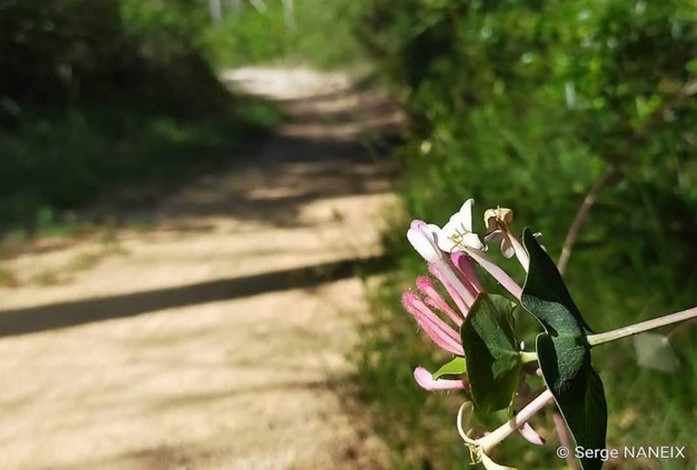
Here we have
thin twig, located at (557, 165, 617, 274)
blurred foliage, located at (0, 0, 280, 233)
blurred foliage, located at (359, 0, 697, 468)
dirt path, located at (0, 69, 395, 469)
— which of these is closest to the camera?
thin twig, located at (557, 165, 617, 274)

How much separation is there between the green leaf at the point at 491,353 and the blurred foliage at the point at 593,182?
1.37 metres

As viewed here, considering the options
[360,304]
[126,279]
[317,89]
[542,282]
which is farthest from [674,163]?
[317,89]

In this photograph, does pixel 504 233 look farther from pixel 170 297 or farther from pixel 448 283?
pixel 170 297

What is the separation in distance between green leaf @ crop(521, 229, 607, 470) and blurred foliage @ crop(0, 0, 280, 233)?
6.82 metres

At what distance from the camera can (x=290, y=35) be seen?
75.2ft

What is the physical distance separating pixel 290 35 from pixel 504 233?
22.5 m

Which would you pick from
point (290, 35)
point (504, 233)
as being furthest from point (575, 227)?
point (290, 35)

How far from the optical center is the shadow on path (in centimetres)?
516

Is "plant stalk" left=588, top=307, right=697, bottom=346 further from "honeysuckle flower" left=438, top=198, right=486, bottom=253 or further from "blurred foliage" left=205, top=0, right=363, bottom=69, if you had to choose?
"blurred foliage" left=205, top=0, right=363, bottom=69

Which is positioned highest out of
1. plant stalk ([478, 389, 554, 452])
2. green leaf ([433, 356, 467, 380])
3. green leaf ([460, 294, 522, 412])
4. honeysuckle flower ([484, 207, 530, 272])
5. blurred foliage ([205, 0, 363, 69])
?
honeysuckle flower ([484, 207, 530, 272])

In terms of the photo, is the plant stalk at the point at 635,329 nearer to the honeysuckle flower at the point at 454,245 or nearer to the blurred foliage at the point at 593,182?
the honeysuckle flower at the point at 454,245

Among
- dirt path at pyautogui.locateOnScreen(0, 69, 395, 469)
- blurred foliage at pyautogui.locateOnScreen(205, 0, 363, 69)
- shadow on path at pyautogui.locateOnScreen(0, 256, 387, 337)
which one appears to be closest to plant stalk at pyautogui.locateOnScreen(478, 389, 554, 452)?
dirt path at pyautogui.locateOnScreen(0, 69, 395, 469)

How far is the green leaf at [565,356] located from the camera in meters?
0.88

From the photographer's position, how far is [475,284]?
0.95 m
